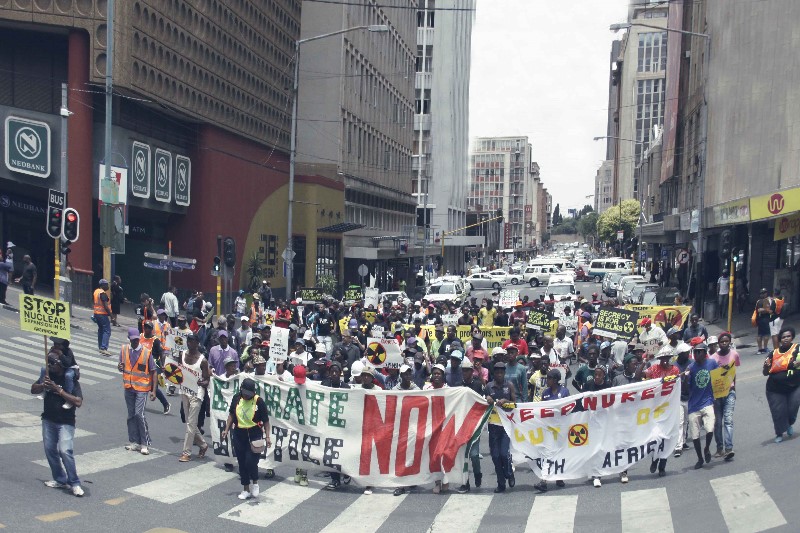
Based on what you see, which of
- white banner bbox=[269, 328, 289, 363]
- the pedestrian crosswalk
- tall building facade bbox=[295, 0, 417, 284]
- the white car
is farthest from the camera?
the white car

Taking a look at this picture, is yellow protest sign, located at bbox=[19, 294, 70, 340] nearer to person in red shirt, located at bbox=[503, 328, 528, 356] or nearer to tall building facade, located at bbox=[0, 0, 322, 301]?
person in red shirt, located at bbox=[503, 328, 528, 356]

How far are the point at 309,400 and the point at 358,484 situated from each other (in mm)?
1270

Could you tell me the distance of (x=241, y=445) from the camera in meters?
10.1

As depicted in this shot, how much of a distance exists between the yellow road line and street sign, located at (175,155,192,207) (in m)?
27.2

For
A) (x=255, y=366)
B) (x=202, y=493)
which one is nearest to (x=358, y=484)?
(x=202, y=493)

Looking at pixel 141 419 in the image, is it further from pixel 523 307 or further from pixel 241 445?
pixel 523 307

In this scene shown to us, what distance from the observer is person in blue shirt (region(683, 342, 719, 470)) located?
11.0 metres

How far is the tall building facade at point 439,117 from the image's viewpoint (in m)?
92.0

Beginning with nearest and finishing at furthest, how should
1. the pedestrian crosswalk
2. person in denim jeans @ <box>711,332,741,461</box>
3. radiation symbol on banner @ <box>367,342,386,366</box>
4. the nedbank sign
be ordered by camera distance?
person in denim jeans @ <box>711,332,741,461</box> < the pedestrian crosswalk < radiation symbol on banner @ <box>367,342,386,366</box> < the nedbank sign

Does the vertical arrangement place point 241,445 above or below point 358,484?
above

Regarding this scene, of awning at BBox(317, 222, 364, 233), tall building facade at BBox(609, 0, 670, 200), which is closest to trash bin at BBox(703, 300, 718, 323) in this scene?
awning at BBox(317, 222, 364, 233)

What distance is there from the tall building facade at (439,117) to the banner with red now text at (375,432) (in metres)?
74.1

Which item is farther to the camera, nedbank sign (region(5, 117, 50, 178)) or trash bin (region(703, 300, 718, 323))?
trash bin (region(703, 300, 718, 323))

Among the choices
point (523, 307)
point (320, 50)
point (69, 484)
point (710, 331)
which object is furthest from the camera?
point (320, 50)
